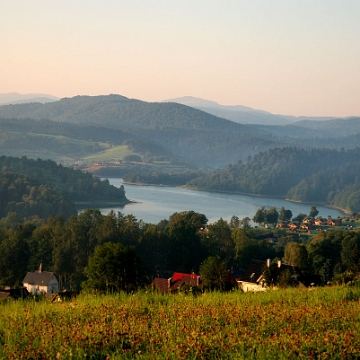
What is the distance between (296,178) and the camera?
146 meters

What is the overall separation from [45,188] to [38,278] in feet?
163

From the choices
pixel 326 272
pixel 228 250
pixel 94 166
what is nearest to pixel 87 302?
pixel 326 272

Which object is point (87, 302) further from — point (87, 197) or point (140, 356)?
point (87, 197)

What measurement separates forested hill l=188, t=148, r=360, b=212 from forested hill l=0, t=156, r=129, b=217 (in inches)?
1309

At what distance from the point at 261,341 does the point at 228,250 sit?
27.9m

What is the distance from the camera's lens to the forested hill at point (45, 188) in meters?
65.8

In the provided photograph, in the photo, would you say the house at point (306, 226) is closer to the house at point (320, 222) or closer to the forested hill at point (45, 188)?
the house at point (320, 222)

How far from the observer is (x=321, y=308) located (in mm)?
4816

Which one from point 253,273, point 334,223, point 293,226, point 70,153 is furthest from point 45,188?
point 70,153

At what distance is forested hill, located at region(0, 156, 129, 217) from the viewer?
65.8 metres

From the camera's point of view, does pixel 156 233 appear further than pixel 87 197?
No

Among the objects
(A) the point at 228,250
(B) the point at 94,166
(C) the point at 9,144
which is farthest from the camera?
(C) the point at 9,144

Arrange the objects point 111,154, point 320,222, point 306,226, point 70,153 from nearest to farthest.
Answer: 1. point 306,226
2. point 320,222
3. point 70,153
4. point 111,154

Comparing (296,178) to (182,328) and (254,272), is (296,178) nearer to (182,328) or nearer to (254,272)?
(254,272)
